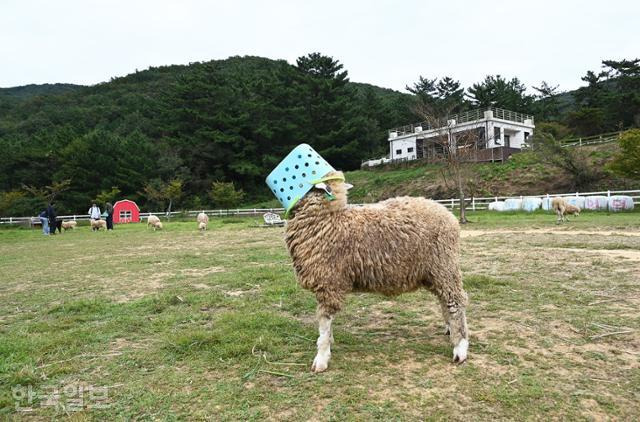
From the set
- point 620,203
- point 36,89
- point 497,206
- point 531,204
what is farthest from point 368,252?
point 36,89

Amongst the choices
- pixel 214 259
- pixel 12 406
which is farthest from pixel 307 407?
pixel 214 259

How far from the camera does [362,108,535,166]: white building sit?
3553 cm

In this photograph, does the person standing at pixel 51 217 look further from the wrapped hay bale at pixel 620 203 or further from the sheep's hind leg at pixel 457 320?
the wrapped hay bale at pixel 620 203

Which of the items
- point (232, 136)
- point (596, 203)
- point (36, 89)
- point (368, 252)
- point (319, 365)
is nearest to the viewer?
point (319, 365)

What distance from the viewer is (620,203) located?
2050 centimetres

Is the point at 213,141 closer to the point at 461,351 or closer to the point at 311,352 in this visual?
the point at 311,352

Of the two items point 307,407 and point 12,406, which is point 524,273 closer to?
point 307,407

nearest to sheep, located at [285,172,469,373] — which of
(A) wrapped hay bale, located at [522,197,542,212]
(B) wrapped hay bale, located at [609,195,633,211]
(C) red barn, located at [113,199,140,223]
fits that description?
(B) wrapped hay bale, located at [609,195,633,211]

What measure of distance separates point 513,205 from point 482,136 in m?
14.9

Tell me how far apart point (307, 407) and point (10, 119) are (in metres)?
97.4

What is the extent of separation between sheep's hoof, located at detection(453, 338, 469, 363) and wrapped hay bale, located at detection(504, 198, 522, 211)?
22.7 meters

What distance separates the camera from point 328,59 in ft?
178

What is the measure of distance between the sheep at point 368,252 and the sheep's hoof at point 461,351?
5cm

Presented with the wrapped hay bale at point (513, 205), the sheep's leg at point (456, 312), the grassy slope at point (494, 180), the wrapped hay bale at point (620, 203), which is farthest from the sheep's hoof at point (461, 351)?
the grassy slope at point (494, 180)
